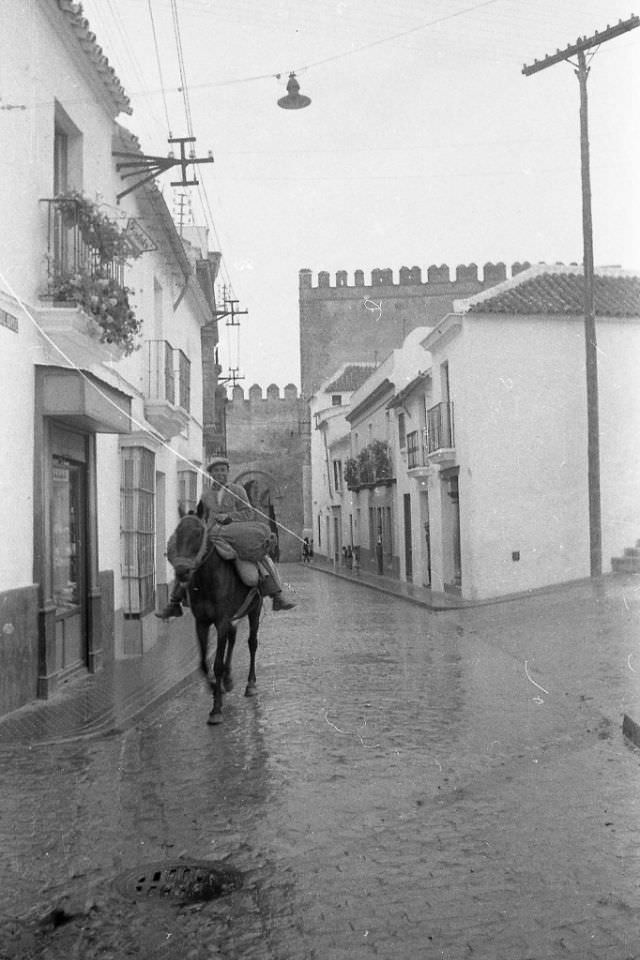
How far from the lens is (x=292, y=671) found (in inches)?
384

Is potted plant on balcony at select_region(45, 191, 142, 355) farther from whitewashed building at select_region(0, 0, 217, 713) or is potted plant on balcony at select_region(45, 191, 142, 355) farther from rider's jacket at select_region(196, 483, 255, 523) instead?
rider's jacket at select_region(196, 483, 255, 523)

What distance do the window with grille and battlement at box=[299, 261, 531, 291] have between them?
1616 inches

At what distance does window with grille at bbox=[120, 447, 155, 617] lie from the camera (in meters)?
11.2

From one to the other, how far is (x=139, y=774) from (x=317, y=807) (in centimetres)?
132

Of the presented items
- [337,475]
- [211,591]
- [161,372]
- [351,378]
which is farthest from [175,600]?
[351,378]

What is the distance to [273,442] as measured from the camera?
49.6m

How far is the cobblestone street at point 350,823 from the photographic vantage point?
3365mm

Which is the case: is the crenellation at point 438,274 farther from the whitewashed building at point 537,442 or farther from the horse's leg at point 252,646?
the horse's leg at point 252,646

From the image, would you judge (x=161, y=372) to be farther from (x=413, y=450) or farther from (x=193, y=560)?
(x=413, y=450)

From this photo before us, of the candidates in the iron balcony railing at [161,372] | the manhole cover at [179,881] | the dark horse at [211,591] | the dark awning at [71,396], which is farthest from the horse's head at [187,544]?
the iron balcony railing at [161,372]

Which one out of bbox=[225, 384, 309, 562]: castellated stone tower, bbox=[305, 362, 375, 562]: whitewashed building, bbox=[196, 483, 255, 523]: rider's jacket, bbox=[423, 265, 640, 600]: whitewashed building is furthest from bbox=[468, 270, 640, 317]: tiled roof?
bbox=[225, 384, 309, 562]: castellated stone tower

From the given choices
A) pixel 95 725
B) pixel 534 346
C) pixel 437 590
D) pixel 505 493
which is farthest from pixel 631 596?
pixel 95 725

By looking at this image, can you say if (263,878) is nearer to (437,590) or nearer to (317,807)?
(317,807)

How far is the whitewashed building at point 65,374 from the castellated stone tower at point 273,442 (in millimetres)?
37388
